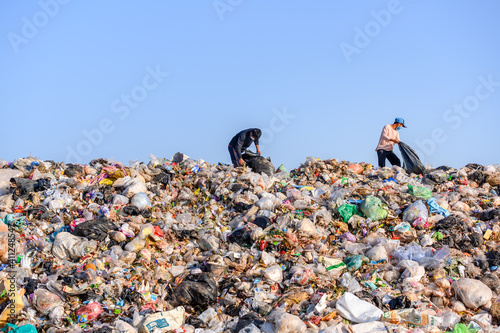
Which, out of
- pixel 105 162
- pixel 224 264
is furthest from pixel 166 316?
pixel 105 162

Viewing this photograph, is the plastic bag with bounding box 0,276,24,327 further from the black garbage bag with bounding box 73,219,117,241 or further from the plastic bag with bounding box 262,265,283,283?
the plastic bag with bounding box 262,265,283,283

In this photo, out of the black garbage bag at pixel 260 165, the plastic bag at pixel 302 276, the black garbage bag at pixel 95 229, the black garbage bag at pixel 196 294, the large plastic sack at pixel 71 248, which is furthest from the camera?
the black garbage bag at pixel 260 165

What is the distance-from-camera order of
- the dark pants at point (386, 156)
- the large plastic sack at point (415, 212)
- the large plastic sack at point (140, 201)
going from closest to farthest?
the large plastic sack at point (415, 212), the large plastic sack at point (140, 201), the dark pants at point (386, 156)

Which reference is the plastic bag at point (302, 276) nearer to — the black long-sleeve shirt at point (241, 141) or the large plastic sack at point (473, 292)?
the large plastic sack at point (473, 292)

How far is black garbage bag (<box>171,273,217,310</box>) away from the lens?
15.9 ft

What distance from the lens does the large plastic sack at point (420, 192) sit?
7120 mm

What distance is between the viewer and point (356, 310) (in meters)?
4.45

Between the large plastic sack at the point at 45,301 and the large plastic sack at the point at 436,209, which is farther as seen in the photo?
the large plastic sack at the point at 436,209

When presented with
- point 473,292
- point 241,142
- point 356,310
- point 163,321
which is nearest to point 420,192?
point 473,292

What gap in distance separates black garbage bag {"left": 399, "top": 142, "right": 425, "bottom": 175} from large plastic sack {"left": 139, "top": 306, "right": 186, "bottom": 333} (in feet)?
20.0

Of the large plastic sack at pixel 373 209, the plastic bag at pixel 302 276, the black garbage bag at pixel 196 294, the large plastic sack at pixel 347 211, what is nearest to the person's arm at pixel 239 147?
the large plastic sack at pixel 347 211

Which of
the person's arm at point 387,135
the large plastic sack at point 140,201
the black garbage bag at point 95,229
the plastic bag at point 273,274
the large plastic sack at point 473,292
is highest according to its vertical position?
the person's arm at point 387,135

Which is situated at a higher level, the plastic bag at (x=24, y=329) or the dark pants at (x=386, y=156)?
the dark pants at (x=386, y=156)

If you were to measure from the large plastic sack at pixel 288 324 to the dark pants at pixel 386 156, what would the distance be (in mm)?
5810
